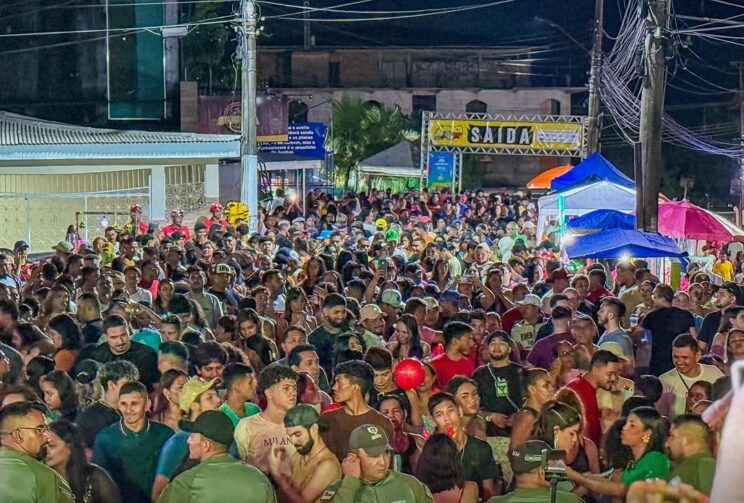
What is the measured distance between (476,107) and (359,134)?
926 cm

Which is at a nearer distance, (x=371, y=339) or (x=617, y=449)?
(x=617, y=449)

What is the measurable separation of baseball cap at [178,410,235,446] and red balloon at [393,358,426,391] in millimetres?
1795

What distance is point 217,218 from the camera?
72.1 ft

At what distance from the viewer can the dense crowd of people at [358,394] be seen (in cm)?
586

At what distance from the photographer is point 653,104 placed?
54.5ft

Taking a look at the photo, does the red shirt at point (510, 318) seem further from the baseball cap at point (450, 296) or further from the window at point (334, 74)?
the window at point (334, 74)

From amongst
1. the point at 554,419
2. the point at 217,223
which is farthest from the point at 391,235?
the point at 554,419

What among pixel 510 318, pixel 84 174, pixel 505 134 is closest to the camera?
pixel 510 318

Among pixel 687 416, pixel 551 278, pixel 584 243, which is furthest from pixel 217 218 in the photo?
pixel 687 416

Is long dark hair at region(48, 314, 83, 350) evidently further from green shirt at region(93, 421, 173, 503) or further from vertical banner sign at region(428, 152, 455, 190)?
vertical banner sign at region(428, 152, 455, 190)

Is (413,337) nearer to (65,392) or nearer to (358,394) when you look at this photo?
(358,394)

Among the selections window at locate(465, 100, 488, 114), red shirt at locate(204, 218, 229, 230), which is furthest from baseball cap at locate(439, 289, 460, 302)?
window at locate(465, 100, 488, 114)

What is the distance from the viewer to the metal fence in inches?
967

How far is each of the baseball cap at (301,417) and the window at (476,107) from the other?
56565 millimetres
